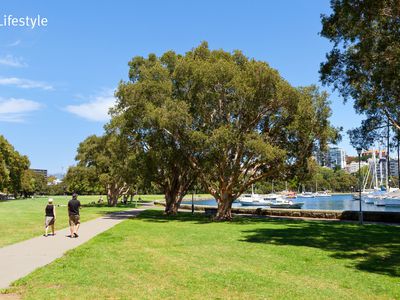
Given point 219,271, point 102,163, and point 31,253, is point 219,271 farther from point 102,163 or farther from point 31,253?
point 102,163

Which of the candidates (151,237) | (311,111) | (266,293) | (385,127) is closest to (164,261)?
(266,293)

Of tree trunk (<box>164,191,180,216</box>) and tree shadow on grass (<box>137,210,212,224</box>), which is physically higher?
tree trunk (<box>164,191,180,216</box>)

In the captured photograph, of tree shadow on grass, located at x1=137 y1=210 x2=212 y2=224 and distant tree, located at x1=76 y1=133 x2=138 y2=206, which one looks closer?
tree shadow on grass, located at x1=137 y1=210 x2=212 y2=224

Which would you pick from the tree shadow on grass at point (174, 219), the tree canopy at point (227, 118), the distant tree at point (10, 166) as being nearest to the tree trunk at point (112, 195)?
the tree shadow on grass at point (174, 219)

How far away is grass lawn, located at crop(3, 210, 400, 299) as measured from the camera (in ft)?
27.7

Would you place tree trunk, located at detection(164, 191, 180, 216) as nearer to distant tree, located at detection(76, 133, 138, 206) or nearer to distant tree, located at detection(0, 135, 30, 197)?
distant tree, located at detection(76, 133, 138, 206)

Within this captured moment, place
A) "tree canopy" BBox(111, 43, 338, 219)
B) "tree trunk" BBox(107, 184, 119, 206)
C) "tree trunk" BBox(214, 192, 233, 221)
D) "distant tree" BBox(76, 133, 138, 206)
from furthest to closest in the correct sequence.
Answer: "tree trunk" BBox(107, 184, 119, 206) < "distant tree" BBox(76, 133, 138, 206) < "tree trunk" BBox(214, 192, 233, 221) < "tree canopy" BBox(111, 43, 338, 219)

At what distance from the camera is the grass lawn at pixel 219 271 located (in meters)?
8.45

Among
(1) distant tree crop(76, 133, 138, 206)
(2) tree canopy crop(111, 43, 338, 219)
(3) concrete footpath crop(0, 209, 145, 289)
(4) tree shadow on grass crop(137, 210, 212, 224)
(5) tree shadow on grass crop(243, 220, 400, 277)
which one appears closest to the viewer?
(3) concrete footpath crop(0, 209, 145, 289)

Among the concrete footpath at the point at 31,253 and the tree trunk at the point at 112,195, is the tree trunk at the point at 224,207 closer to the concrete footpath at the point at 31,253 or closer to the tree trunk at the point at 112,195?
the concrete footpath at the point at 31,253

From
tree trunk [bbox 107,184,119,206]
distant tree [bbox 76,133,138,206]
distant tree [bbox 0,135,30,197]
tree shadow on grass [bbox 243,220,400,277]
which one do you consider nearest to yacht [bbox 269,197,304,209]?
distant tree [bbox 76,133,138,206]

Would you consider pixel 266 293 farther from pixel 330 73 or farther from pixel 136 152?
pixel 136 152

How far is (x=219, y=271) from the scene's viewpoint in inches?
421

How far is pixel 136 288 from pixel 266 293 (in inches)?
105
